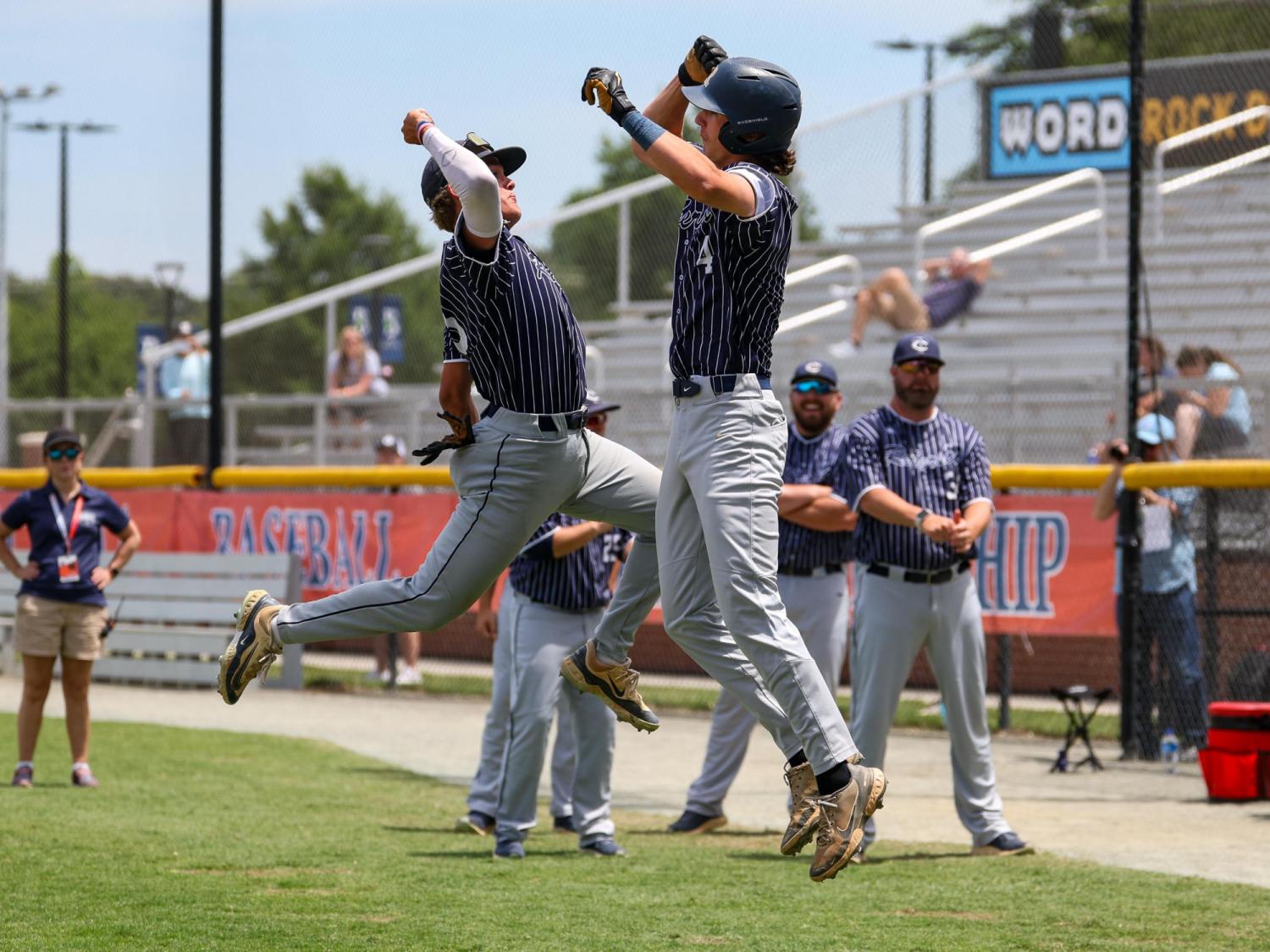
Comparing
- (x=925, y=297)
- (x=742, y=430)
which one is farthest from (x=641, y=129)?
(x=925, y=297)

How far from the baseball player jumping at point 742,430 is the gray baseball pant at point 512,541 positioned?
0.17 m

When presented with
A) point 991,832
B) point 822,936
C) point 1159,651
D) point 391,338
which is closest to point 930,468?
point 991,832

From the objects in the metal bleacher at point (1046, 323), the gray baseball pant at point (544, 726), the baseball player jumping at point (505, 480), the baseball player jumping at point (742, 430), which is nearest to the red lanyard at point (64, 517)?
the gray baseball pant at point (544, 726)

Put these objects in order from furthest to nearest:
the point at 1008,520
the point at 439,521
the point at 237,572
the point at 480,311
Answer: the point at 237,572
the point at 439,521
the point at 1008,520
the point at 480,311

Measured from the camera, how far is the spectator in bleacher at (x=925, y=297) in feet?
60.2

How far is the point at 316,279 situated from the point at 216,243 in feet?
68.3

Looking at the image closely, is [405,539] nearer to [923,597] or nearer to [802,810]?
[923,597]

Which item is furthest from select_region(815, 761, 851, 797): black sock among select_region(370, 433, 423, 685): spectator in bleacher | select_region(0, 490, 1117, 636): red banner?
select_region(370, 433, 423, 685): spectator in bleacher

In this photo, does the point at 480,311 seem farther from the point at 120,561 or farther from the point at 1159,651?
the point at 1159,651

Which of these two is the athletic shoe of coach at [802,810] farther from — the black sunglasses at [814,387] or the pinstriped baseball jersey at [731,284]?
the black sunglasses at [814,387]

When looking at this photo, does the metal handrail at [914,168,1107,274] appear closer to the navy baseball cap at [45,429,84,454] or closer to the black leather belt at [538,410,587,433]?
the navy baseball cap at [45,429,84,454]

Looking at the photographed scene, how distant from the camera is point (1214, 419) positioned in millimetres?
13266

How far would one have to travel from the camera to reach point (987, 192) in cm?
2344

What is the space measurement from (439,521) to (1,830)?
7.42 meters
